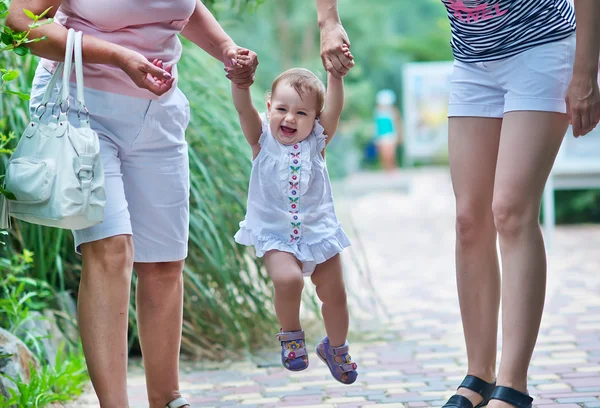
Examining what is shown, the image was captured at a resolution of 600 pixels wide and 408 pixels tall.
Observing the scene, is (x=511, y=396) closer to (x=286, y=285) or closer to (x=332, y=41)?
(x=286, y=285)

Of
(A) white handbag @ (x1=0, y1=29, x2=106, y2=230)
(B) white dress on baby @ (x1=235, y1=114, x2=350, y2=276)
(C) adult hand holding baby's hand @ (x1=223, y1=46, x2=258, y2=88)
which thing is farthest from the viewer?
(B) white dress on baby @ (x1=235, y1=114, x2=350, y2=276)

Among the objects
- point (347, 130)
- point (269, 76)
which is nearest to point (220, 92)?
point (269, 76)

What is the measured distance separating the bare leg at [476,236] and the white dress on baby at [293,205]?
1.34ft

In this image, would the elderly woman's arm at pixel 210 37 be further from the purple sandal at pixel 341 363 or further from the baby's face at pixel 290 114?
the purple sandal at pixel 341 363

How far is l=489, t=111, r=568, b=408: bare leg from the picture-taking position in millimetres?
2645

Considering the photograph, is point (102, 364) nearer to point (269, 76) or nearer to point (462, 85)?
point (462, 85)

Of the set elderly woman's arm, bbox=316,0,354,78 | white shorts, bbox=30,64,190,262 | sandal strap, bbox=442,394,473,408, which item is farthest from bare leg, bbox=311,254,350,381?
elderly woman's arm, bbox=316,0,354,78

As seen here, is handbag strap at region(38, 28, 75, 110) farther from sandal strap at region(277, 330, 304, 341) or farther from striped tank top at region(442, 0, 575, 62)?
striped tank top at region(442, 0, 575, 62)

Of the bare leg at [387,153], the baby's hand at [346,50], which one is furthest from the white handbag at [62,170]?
the bare leg at [387,153]

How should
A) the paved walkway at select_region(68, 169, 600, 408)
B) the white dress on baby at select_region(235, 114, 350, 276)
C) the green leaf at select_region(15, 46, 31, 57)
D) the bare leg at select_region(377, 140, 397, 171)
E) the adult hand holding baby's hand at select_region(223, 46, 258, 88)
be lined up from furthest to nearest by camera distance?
the bare leg at select_region(377, 140, 397, 171), the paved walkway at select_region(68, 169, 600, 408), the white dress on baby at select_region(235, 114, 350, 276), the adult hand holding baby's hand at select_region(223, 46, 258, 88), the green leaf at select_region(15, 46, 31, 57)

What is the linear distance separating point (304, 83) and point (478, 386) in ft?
3.76

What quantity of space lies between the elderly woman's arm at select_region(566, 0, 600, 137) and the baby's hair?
2.61 feet

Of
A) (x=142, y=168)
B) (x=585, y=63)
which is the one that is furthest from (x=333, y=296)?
(x=585, y=63)

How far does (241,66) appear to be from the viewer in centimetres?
Answer: 276
